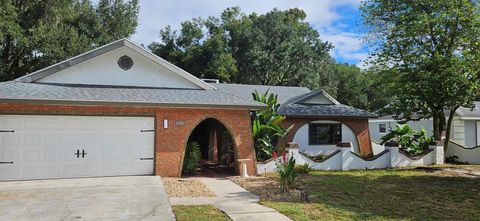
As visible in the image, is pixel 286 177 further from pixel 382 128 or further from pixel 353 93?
pixel 353 93

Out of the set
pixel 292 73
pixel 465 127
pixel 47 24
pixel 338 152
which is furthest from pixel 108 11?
pixel 465 127

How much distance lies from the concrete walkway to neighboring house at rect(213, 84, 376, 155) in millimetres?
8457

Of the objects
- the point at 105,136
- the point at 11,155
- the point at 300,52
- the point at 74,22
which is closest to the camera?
the point at 11,155

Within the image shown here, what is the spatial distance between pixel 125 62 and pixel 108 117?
273 cm

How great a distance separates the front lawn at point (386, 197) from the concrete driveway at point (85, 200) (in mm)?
2997

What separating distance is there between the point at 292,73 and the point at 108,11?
19.5m

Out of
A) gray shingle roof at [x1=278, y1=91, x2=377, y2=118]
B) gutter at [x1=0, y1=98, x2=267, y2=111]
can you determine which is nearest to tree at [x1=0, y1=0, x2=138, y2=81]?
gutter at [x1=0, y1=98, x2=267, y2=111]

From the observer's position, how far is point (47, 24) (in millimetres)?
26344

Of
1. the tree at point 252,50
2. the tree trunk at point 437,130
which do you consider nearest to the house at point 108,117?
the tree trunk at point 437,130

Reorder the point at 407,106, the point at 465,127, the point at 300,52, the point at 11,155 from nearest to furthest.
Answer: the point at 11,155 → the point at 407,106 → the point at 465,127 → the point at 300,52

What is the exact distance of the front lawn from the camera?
26.7 feet

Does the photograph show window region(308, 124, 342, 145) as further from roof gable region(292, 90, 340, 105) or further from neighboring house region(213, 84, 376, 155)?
roof gable region(292, 90, 340, 105)

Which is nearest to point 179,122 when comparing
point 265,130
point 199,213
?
point 265,130

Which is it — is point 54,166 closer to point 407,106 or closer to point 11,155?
point 11,155
